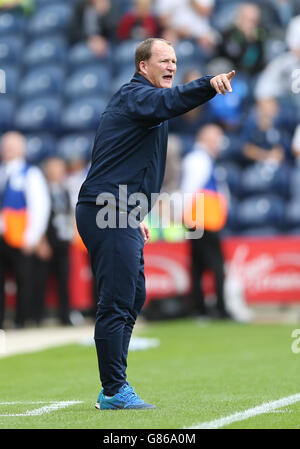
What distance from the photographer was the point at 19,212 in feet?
40.3

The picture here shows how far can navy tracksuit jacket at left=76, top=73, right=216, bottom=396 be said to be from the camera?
5355mm

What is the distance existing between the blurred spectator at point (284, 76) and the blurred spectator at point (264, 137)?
451 millimetres

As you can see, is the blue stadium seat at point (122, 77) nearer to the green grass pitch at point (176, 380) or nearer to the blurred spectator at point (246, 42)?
the blurred spectator at point (246, 42)

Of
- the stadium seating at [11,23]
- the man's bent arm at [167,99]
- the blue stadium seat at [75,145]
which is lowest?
the man's bent arm at [167,99]

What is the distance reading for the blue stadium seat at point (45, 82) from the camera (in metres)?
18.1

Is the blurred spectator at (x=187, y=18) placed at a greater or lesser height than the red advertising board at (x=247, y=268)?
greater

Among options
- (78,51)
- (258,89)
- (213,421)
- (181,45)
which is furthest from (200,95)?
(78,51)

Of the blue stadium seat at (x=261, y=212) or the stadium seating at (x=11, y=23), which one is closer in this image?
the blue stadium seat at (x=261, y=212)

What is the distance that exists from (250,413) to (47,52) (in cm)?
1476

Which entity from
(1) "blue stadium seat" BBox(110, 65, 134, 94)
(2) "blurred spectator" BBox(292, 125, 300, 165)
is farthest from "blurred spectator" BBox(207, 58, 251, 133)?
(1) "blue stadium seat" BBox(110, 65, 134, 94)

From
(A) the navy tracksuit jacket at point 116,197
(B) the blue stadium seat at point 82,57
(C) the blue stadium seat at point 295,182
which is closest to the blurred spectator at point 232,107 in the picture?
(C) the blue stadium seat at point 295,182

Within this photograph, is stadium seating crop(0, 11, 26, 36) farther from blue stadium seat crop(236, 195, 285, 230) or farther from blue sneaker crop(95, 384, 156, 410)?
blue sneaker crop(95, 384, 156, 410)

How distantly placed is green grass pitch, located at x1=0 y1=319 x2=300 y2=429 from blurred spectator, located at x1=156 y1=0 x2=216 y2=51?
713 cm

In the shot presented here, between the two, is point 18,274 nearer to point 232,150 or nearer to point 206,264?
point 206,264
